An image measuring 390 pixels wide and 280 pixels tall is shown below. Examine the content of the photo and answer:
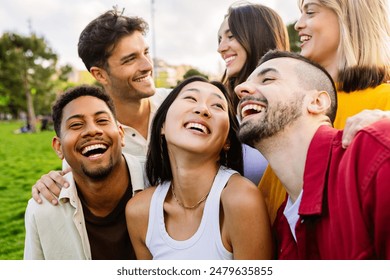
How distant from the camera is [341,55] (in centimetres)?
199

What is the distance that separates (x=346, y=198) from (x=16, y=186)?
5151 mm

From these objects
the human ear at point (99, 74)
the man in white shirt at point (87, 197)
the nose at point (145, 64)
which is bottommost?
the man in white shirt at point (87, 197)

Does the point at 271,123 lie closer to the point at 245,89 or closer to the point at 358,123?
the point at 245,89

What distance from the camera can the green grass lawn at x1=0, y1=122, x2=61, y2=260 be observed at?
10.8ft

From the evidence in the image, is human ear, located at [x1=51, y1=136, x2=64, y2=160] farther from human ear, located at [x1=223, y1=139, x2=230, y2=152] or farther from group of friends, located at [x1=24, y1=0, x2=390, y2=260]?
human ear, located at [x1=223, y1=139, x2=230, y2=152]

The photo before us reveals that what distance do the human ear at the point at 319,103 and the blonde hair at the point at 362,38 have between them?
400 millimetres

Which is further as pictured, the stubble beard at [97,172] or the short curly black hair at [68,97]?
the short curly black hair at [68,97]

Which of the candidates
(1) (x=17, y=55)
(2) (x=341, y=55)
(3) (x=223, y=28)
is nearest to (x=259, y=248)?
(2) (x=341, y=55)

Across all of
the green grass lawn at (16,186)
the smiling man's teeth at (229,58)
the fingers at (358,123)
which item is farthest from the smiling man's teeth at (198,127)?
the green grass lawn at (16,186)

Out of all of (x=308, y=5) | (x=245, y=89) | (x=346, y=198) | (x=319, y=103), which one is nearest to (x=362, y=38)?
(x=308, y=5)

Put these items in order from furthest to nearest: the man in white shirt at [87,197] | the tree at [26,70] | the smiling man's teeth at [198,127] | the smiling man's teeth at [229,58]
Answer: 1. the tree at [26,70]
2. the smiling man's teeth at [229,58]
3. the man in white shirt at [87,197]
4. the smiling man's teeth at [198,127]

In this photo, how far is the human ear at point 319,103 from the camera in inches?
60.2

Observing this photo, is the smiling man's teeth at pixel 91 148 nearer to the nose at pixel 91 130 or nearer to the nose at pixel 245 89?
the nose at pixel 91 130
